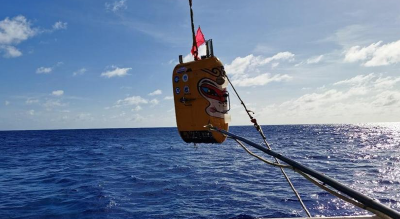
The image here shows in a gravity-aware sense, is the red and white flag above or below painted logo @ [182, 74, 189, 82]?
above

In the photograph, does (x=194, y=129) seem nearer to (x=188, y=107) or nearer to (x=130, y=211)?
(x=188, y=107)

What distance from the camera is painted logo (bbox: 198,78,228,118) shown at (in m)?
7.93

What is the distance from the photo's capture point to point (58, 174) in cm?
2852

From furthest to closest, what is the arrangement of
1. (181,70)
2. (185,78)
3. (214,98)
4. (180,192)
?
(180,192), (181,70), (185,78), (214,98)

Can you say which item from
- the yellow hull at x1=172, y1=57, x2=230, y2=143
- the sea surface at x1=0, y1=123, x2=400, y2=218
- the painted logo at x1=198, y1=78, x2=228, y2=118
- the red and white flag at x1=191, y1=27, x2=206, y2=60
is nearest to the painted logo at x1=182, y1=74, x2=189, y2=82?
the yellow hull at x1=172, y1=57, x2=230, y2=143

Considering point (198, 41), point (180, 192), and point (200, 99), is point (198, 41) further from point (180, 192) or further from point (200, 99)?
point (180, 192)

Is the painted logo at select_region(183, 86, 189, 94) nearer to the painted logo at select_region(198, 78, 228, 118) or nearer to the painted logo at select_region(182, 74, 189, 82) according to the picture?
the painted logo at select_region(182, 74, 189, 82)

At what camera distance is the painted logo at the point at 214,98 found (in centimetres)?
793

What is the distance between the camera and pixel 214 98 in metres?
7.96

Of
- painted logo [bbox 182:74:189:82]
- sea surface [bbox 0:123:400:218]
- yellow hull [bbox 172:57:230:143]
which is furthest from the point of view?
sea surface [bbox 0:123:400:218]

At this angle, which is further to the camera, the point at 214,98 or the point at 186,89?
the point at 186,89

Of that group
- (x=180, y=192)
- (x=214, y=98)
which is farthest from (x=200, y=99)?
(x=180, y=192)

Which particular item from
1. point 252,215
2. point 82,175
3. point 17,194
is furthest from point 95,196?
point 252,215

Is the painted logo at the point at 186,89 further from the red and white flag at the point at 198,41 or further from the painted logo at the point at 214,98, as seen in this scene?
the red and white flag at the point at 198,41
